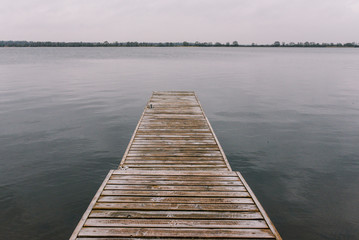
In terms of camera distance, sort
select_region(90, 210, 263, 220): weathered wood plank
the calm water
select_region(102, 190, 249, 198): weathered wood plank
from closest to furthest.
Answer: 1. select_region(90, 210, 263, 220): weathered wood plank
2. select_region(102, 190, 249, 198): weathered wood plank
3. the calm water

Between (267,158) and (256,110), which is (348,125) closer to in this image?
(256,110)

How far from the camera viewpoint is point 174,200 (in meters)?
6.19

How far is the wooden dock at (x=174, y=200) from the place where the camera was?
17.1ft

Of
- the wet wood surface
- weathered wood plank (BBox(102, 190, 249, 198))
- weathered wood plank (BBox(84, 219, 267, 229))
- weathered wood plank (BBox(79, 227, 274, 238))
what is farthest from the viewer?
the wet wood surface

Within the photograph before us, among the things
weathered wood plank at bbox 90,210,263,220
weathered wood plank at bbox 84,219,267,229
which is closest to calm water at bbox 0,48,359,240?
weathered wood plank at bbox 90,210,263,220

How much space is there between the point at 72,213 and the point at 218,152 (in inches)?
201

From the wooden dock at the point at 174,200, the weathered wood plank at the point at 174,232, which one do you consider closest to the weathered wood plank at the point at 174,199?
the wooden dock at the point at 174,200

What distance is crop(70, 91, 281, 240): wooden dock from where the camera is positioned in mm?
5223

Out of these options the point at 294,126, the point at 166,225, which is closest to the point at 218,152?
the point at 166,225

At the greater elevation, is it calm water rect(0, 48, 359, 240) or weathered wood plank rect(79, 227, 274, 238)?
weathered wood plank rect(79, 227, 274, 238)

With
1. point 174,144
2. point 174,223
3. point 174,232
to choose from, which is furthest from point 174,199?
point 174,144

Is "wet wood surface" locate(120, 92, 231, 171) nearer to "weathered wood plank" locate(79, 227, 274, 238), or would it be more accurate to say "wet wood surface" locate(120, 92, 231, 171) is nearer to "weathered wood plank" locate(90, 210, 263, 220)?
"weathered wood plank" locate(90, 210, 263, 220)

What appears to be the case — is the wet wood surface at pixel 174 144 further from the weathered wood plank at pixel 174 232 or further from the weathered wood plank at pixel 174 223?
the weathered wood plank at pixel 174 232

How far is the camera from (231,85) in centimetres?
3238
